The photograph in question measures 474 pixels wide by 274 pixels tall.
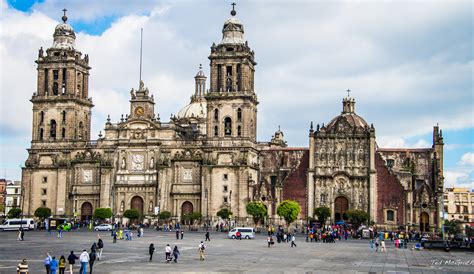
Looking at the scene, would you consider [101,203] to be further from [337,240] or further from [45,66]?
[337,240]

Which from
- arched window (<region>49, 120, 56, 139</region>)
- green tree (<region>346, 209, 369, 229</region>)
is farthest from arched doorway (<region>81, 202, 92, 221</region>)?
green tree (<region>346, 209, 369, 229</region>)

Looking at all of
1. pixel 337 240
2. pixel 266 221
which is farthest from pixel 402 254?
pixel 266 221

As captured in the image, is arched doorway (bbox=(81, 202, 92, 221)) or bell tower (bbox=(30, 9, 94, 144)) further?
bell tower (bbox=(30, 9, 94, 144))

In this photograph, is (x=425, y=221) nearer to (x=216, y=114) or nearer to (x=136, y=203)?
(x=216, y=114)

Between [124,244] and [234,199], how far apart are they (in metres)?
37.3

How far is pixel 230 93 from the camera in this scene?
9775cm

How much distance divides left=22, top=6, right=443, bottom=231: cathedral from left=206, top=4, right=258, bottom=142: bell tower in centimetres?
13

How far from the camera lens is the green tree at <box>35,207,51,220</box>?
9956cm

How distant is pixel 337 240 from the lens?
7431 centimetres

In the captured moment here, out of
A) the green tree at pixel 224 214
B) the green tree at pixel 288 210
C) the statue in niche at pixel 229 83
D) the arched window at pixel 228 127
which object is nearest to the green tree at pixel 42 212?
the green tree at pixel 224 214

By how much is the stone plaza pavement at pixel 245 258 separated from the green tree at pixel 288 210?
2491cm

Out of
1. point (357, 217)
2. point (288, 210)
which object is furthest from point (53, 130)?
point (357, 217)

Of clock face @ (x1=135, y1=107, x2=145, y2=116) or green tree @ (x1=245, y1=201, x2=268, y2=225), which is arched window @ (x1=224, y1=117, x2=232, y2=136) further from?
clock face @ (x1=135, y1=107, x2=145, y2=116)

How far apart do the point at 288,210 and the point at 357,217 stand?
8819mm
